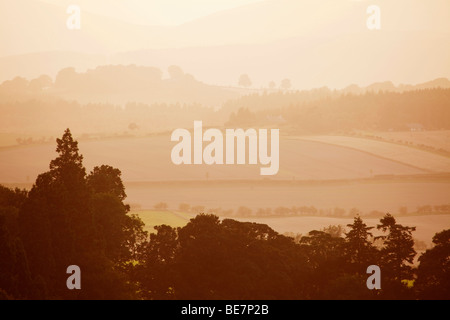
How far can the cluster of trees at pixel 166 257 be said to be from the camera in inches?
1102

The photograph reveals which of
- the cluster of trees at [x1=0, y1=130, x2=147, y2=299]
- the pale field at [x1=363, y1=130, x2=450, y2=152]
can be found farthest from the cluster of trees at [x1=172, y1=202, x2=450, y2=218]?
the cluster of trees at [x1=0, y1=130, x2=147, y2=299]

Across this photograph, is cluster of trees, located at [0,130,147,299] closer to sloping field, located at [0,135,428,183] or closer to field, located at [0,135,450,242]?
field, located at [0,135,450,242]

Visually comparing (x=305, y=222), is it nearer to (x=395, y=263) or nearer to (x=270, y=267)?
(x=395, y=263)

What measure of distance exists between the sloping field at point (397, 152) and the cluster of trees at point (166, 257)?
4044cm

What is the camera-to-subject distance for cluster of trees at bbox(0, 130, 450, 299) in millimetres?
28000

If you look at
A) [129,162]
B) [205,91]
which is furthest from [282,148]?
[205,91]

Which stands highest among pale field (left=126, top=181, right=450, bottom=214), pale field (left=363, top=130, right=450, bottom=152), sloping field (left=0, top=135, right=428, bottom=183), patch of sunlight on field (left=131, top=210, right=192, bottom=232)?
pale field (left=363, top=130, right=450, bottom=152)

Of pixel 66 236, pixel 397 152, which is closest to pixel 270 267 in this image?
pixel 66 236

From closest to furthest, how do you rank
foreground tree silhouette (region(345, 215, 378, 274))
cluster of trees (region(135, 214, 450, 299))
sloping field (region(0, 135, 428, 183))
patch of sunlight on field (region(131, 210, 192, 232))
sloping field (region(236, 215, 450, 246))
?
cluster of trees (region(135, 214, 450, 299)) → foreground tree silhouette (region(345, 215, 378, 274)) → sloping field (region(236, 215, 450, 246)) → patch of sunlight on field (region(131, 210, 192, 232)) → sloping field (region(0, 135, 428, 183))

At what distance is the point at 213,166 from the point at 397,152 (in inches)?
863

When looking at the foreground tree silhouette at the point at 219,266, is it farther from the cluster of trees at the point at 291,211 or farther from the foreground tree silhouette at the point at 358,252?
the cluster of trees at the point at 291,211

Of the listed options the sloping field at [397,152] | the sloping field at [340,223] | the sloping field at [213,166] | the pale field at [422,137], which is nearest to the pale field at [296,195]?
the sloping field at [213,166]

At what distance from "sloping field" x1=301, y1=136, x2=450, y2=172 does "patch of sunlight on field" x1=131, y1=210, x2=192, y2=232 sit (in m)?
29.1
